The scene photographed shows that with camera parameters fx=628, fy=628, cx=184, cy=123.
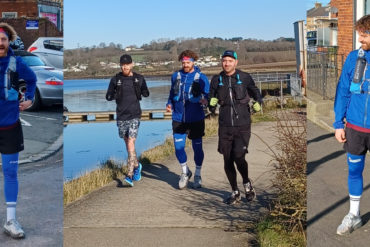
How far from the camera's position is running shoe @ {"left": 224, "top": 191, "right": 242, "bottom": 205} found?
3.94m

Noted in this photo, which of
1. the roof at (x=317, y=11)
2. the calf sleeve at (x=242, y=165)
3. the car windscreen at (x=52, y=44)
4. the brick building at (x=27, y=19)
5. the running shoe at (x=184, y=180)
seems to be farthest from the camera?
the car windscreen at (x=52, y=44)

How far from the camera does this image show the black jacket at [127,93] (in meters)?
4.71

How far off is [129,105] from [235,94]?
175cm

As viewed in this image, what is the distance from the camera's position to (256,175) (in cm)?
Result: 407

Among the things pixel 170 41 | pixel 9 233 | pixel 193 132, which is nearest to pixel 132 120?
pixel 193 132

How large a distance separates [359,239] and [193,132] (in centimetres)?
161

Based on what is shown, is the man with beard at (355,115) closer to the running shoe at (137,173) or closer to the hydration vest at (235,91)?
the hydration vest at (235,91)

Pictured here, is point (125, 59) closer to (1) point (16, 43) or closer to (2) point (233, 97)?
(2) point (233, 97)

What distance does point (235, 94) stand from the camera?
345 cm

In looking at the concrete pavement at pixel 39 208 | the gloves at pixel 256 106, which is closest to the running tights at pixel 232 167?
the gloves at pixel 256 106

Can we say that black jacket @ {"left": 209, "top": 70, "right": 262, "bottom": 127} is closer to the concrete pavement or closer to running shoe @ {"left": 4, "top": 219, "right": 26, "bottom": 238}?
the concrete pavement

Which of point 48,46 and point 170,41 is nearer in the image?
point 170,41

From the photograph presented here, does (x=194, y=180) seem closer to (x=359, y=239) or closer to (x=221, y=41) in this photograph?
(x=221, y=41)

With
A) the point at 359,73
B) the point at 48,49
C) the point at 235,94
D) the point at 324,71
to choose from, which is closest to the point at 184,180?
the point at 235,94
